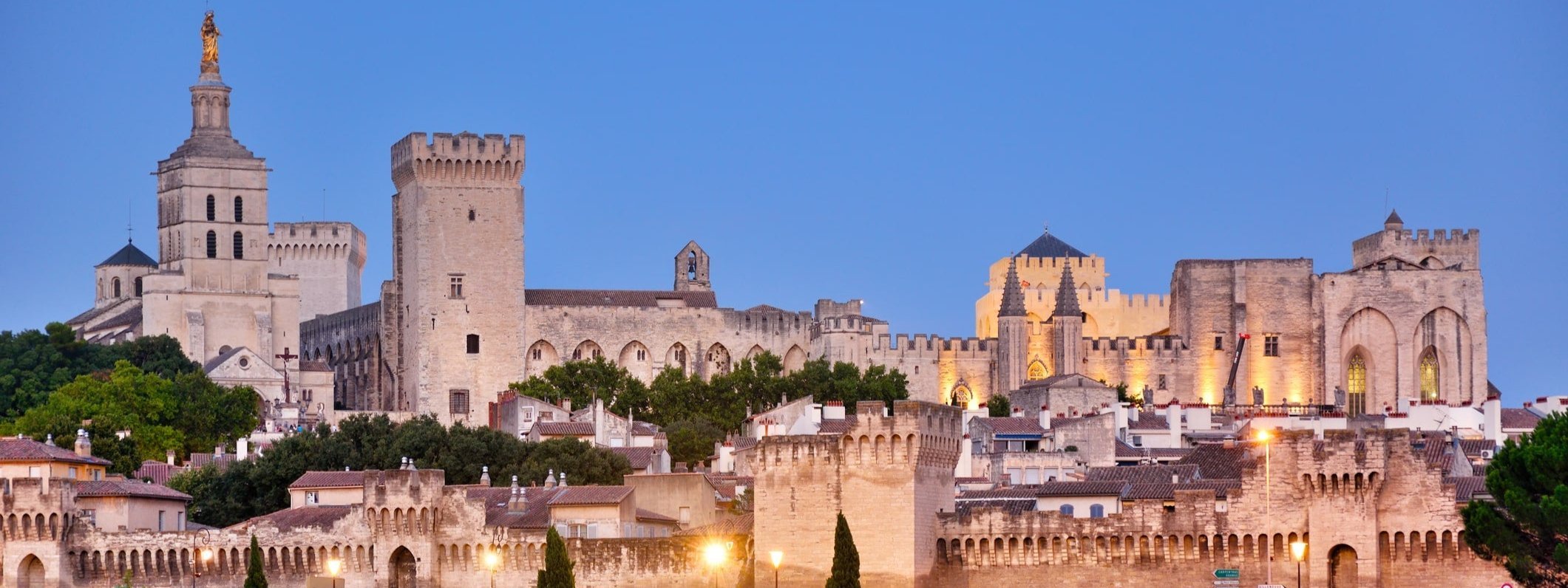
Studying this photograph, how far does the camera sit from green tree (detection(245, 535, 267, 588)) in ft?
201

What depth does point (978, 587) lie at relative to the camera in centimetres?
5953

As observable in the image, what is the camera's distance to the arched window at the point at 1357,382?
11031 centimetres

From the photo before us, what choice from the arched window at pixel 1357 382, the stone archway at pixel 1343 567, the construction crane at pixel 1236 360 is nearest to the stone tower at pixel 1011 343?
the construction crane at pixel 1236 360

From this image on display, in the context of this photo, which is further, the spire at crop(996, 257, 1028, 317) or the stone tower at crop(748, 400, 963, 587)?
the spire at crop(996, 257, 1028, 317)

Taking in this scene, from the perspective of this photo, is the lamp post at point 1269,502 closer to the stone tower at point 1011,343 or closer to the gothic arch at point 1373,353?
the gothic arch at point 1373,353

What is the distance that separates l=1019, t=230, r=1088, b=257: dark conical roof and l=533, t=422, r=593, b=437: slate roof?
45.4 m

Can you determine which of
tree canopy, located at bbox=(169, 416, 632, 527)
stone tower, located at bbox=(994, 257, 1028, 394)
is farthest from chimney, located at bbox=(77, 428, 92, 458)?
stone tower, located at bbox=(994, 257, 1028, 394)

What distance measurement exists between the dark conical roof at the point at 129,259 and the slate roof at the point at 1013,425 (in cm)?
5958

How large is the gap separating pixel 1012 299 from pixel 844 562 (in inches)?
2283

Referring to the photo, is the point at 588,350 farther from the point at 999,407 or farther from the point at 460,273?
the point at 999,407

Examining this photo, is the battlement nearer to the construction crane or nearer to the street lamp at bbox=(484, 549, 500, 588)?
the construction crane

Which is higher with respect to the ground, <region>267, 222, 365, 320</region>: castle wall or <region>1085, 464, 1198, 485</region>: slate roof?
<region>267, 222, 365, 320</region>: castle wall

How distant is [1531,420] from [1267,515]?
29098 millimetres

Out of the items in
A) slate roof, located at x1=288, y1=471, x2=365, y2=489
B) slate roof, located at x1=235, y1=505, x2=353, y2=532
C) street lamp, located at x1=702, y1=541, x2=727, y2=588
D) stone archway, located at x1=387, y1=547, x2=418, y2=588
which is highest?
slate roof, located at x1=288, y1=471, x2=365, y2=489
